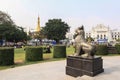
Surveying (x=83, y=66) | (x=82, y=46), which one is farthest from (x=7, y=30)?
(x=83, y=66)

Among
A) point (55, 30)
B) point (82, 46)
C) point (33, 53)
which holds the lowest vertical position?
point (33, 53)

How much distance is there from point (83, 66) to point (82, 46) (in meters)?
0.99

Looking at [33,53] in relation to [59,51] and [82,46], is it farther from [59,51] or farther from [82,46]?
[82,46]

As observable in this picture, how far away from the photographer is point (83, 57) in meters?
7.70

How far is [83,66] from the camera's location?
25.1ft

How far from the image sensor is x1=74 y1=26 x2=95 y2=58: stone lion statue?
7707 millimetres

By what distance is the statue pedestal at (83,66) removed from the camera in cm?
731

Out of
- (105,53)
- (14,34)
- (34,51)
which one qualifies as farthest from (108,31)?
(34,51)

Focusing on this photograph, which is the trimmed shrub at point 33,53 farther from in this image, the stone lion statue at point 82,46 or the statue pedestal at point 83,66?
the stone lion statue at point 82,46

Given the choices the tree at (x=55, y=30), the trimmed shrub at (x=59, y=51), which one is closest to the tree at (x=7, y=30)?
the tree at (x=55, y=30)

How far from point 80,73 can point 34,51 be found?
6479 millimetres

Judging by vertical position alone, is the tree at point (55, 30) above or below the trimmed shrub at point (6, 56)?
above

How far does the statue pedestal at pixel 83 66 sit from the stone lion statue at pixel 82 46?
318 mm

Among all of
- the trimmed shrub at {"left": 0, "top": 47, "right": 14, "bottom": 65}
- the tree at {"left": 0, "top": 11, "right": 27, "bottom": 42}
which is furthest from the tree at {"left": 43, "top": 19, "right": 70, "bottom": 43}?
the trimmed shrub at {"left": 0, "top": 47, "right": 14, "bottom": 65}
